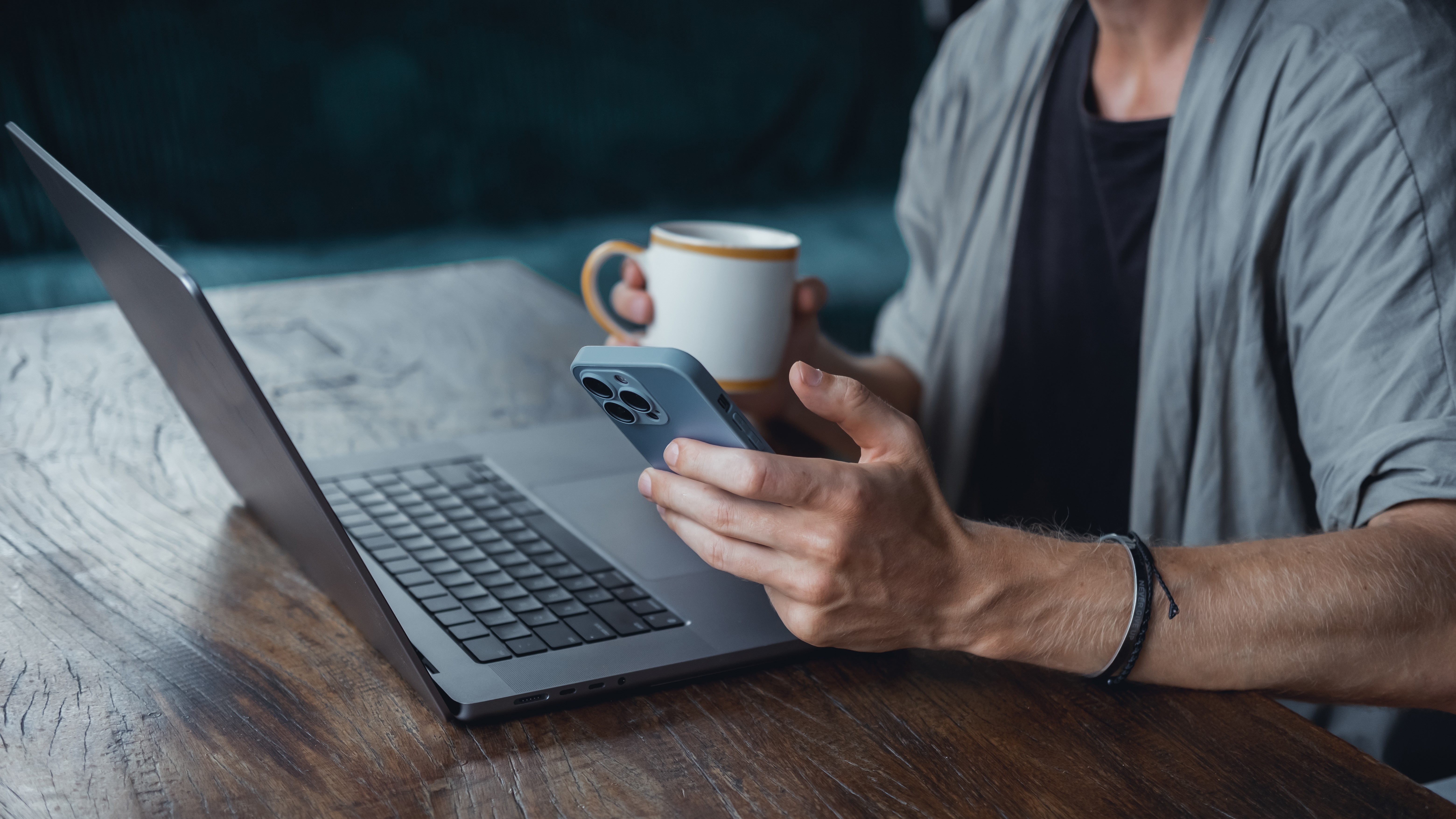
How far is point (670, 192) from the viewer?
9.78 ft

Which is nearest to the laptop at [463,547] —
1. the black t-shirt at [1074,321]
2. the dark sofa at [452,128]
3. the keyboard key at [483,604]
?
the keyboard key at [483,604]

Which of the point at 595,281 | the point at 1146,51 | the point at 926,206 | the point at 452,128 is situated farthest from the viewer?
the point at 452,128

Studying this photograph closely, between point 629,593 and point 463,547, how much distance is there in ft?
0.37

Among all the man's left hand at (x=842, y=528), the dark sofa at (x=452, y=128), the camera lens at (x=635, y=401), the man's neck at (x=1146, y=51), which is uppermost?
the man's neck at (x=1146, y=51)

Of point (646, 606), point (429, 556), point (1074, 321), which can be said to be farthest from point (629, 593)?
point (1074, 321)

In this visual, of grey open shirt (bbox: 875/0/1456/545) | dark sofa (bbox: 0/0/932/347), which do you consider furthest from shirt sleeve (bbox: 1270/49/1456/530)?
dark sofa (bbox: 0/0/932/347)

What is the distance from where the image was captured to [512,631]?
563 millimetres

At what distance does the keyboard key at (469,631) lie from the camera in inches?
22.0

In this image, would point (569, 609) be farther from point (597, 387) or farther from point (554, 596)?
point (597, 387)

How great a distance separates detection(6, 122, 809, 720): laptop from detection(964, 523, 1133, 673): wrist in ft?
0.32

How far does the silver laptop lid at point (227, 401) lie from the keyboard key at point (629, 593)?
3.5 inches

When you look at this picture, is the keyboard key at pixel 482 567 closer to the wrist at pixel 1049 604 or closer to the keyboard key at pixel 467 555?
the keyboard key at pixel 467 555

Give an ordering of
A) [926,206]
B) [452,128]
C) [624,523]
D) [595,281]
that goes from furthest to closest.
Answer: [452,128] → [926,206] → [595,281] → [624,523]

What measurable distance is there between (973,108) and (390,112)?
1.82 m
